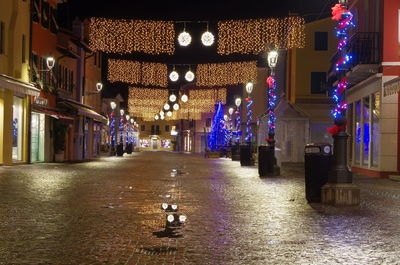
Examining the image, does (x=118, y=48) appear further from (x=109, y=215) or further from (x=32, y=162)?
(x=109, y=215)

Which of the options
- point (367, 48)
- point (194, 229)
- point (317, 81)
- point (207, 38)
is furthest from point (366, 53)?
point (317, 81)

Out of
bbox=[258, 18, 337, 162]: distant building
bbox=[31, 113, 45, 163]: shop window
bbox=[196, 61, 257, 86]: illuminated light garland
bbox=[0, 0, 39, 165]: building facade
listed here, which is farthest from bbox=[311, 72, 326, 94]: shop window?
bbox=[0, 0, 39, 165]: building facade

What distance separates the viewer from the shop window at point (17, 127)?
1180 inches

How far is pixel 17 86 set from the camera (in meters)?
27.3

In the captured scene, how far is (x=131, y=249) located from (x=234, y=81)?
38.3m

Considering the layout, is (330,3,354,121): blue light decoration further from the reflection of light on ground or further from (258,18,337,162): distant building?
(258,18,337,162): distant building

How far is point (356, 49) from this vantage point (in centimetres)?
2547

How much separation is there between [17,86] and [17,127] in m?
3.62

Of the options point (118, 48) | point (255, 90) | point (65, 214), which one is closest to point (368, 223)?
point (65, 214)

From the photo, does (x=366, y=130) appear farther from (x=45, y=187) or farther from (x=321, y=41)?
(x=321, y=41)

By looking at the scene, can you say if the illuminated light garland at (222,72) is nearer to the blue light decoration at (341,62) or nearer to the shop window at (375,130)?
the shop window at (375,130)

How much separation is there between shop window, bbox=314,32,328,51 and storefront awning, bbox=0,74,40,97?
21284mm

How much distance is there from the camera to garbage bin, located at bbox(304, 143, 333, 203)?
45.4 ft

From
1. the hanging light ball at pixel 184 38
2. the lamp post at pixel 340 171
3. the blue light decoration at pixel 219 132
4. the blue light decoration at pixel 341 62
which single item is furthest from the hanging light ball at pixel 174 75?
the lamp post at pixel 340 171
